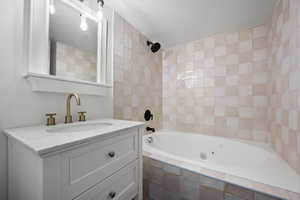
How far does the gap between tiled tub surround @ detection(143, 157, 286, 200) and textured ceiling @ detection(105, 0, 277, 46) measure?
1.44 meters

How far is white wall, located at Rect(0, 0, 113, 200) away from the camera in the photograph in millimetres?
637

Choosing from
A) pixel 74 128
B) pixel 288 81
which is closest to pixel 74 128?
pixel 74 128

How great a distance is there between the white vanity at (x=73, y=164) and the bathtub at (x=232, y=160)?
1.21 feet

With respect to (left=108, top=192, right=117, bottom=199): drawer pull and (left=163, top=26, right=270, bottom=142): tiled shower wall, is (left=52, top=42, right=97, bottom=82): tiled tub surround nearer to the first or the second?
(left=108, top=192, right=117, bottom=199): drawer pull

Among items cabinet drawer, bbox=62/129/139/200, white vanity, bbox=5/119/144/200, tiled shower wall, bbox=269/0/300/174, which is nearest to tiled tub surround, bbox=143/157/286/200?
white vanity, bbox=5/119/144/200

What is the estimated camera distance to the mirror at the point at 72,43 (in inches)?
33.3

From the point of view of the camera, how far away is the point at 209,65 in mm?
1683

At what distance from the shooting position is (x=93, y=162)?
0.54 m

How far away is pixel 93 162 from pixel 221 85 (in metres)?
Answer: 1.66

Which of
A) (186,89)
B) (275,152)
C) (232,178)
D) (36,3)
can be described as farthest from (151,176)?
(36,3)

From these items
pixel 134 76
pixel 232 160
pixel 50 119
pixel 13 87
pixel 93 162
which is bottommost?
pixel 232 160

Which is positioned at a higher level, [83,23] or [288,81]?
[83,23]

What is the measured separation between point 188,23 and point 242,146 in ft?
4.97

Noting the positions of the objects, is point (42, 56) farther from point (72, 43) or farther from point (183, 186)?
point (183, 186)
